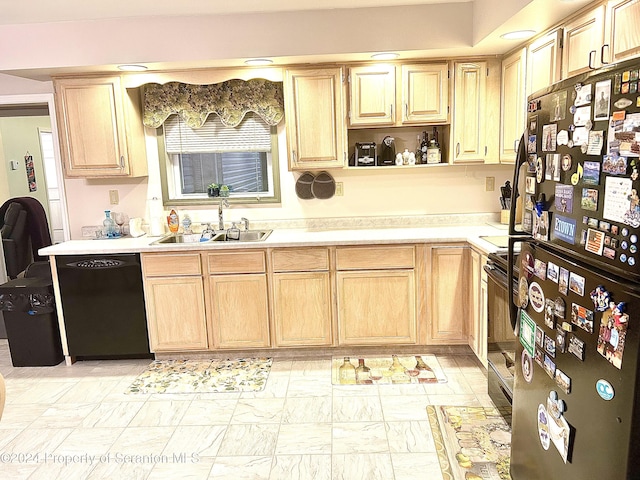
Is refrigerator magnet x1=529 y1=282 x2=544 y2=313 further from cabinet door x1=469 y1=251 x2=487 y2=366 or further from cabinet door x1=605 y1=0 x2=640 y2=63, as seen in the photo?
cabinet door x1=469 y1=251 x2=487 y2=366

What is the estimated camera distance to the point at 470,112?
11.6ft

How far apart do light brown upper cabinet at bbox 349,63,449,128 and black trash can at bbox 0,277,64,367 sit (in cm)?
260

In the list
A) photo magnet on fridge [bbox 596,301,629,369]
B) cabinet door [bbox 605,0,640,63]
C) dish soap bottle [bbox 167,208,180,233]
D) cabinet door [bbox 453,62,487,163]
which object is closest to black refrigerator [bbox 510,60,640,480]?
photo magnet on fridge [bbox 596,301,629,369]

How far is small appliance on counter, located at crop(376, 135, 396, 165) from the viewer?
3.78 m

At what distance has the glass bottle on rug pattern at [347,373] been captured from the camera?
3270 mm

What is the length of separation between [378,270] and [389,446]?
128cm

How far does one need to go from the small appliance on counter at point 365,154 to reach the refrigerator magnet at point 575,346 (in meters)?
2.40

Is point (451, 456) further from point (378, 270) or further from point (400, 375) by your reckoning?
point (378, 270)

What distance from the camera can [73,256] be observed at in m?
3.53

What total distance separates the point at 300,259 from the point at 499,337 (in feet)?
4.70

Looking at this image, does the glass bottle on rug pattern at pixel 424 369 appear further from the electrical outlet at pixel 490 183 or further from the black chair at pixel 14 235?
the black chair at pixel 14 235

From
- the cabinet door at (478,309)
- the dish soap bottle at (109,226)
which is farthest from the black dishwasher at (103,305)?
the cabinet door at (478,309)

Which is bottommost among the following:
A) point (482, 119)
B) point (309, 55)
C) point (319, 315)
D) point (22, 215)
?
point (319, 315)

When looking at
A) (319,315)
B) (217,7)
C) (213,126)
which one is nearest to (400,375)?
(319,315)
